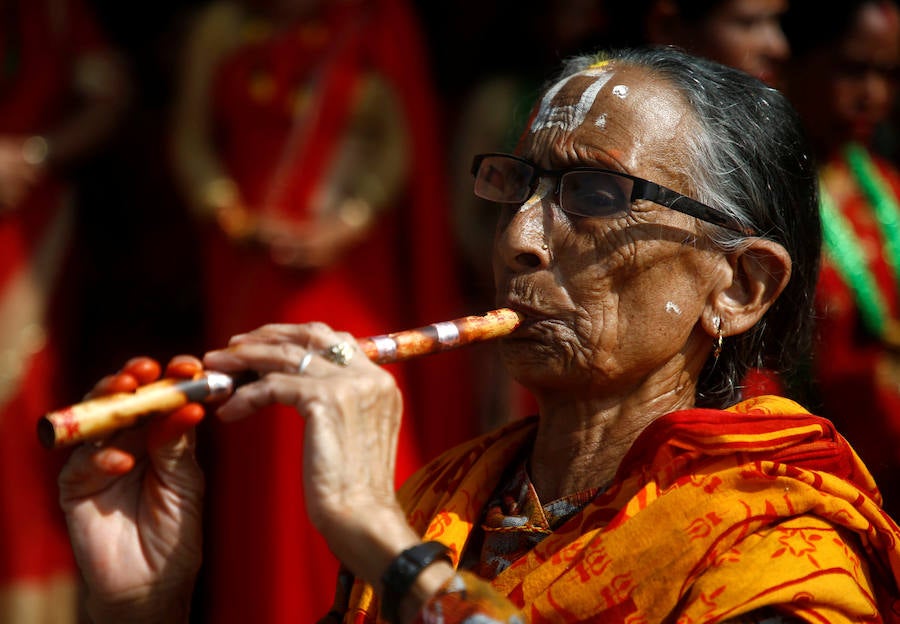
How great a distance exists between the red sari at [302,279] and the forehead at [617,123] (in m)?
2.40

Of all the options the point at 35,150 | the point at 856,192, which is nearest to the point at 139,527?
the point at 35,150

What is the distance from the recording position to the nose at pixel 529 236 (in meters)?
2.25

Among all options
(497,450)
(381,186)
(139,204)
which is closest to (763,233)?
(497,450)

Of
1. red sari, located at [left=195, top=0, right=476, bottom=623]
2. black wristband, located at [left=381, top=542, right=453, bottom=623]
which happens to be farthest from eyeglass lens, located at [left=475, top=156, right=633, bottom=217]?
red sari, located at [left=195, top=0, right=476, bottom=623]

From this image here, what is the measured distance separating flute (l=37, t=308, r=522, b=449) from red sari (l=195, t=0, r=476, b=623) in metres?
2.40

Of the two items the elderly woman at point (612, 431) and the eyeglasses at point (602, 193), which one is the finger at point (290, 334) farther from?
the eyeglasses at point (602, 193)

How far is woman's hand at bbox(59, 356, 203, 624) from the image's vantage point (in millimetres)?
2221

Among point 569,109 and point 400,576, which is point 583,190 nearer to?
point 569,109

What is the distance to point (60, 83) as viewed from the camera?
16.5 ft

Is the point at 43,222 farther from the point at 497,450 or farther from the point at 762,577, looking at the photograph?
the point at 762,577

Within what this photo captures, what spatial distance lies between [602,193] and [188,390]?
2.62ft

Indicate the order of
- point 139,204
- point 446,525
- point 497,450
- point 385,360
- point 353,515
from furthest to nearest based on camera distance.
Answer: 1. point 139,204
2. point 497,450
3. point 446,525
4. point 385,360
5. point 353,515

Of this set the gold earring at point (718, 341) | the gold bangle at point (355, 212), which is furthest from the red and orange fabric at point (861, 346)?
the gold earring at point (718, 341)

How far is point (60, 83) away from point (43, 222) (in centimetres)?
57
